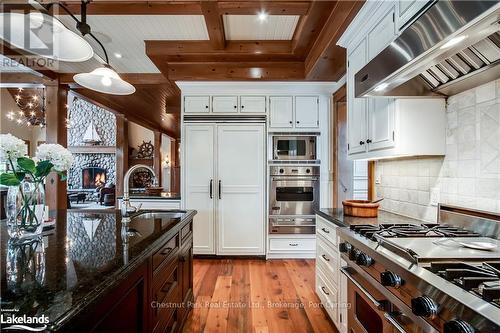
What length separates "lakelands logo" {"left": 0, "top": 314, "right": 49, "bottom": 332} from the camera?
0.59m

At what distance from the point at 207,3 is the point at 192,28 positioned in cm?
69

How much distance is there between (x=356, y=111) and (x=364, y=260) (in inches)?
56.2

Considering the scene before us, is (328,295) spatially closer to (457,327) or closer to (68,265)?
(457,327)

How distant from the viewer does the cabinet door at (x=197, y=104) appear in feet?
12.7

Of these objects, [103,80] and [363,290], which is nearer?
[363,290]

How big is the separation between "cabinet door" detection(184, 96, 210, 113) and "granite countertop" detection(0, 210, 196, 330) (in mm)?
2495

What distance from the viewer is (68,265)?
3.09 ft

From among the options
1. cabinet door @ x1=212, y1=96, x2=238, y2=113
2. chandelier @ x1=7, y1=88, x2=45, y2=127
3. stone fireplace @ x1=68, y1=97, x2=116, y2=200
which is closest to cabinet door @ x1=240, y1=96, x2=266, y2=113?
cabinet door @ x1=212, y1=96, x2=238, y2=113

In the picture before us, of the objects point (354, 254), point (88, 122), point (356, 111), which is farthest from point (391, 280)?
point (88, 122)

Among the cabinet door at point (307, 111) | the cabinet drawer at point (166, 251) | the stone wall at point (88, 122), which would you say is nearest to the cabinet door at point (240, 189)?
the cabinet door at point (307, 111)

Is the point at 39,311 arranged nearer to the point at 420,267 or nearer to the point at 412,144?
the point at 420,267

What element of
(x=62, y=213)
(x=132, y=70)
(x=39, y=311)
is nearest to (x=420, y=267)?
(x=39, y=311)

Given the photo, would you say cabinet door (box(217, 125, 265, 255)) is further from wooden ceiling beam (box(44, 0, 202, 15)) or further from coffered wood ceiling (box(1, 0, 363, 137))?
wooden ceiling beam (box(44, 0, 202, 15))

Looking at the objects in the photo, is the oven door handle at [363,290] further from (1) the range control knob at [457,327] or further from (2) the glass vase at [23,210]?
(2) the glass vase at [23,210]
